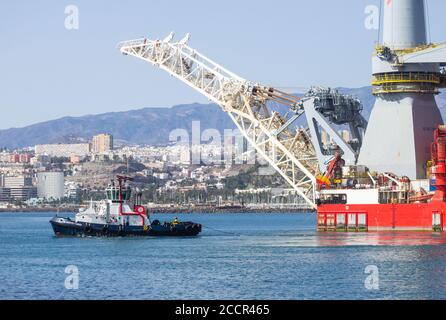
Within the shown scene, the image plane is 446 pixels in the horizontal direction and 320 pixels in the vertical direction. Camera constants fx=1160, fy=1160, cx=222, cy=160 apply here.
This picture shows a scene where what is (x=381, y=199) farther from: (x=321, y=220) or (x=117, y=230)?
(x=117, y=230)

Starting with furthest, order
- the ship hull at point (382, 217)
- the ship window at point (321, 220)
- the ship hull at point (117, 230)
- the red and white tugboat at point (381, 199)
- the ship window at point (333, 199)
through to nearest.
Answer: the ship window at point (321, 220) < the ship window at point (333, 199) < the ship hull at point (117, 230) < the ship hull at point (382, 217) < the red and white tugboat at point (381, 199)

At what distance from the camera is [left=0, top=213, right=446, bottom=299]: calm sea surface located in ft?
118

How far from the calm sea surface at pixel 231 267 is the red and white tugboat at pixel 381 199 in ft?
4.57

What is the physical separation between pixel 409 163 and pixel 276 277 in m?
24.9

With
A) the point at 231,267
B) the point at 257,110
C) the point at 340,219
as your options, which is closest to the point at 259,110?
the point at 257,110

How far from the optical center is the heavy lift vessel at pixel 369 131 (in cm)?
6084

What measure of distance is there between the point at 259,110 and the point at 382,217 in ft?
36.1

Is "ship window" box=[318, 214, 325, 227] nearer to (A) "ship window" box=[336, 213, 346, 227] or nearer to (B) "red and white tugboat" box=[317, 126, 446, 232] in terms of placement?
(B) "red and white tugboat" box=[317, 126, 446, 232]

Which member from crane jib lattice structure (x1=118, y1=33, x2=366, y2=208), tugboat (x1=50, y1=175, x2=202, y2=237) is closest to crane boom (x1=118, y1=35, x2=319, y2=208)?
crane jib lattice structure (x1=118, y1=33, x2=366, y2=208)

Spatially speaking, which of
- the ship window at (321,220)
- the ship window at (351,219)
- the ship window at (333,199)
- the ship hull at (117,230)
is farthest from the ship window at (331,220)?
the ship hull at (117,230)

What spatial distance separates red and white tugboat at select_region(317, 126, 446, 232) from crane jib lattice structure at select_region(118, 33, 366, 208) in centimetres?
186

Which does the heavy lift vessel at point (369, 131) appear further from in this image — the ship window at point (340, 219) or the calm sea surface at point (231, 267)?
the calm sea surface at point (231, 267)

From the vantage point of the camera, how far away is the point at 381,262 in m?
44.4

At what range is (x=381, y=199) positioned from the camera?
61906 mm
